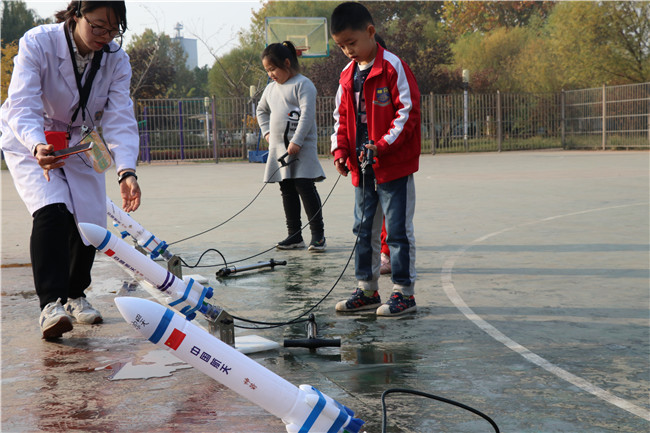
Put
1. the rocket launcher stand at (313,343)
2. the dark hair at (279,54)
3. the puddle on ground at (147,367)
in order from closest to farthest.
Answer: the puddle on ground at (147,367) → the rocket launcher stand at (313,343) → the dark hair at (279,54)

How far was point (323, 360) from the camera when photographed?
3.75 m

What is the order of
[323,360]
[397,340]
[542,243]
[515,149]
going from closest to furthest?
[323,360]
[397,340]
[542,243]
[515,149]

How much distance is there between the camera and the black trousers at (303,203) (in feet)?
23.8

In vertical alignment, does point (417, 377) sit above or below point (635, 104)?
below

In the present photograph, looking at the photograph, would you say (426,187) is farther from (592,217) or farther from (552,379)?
(552,379)

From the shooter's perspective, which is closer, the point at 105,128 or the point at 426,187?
the point at 105,128

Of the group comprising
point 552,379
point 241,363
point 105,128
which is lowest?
point 552,379

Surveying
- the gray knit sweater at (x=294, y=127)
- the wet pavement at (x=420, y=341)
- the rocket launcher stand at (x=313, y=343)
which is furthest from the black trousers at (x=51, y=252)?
the gray knit sweater at (x=294, y=127)

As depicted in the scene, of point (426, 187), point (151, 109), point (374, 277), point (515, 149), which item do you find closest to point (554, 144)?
point (515, 149)

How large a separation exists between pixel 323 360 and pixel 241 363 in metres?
1.72

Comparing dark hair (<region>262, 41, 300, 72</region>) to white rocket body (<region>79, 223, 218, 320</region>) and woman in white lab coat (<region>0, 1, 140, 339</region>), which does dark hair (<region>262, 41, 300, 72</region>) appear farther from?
white rocket body (<region>79, 223, 218, 320</region>)

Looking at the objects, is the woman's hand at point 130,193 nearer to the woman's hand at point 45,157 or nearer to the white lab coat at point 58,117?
the white lab coat at point 58,117

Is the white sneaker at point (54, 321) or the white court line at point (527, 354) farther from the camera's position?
the white sneaker at point (54, 321)

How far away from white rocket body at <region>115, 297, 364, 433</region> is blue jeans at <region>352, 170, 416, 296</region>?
2766 millimetres
